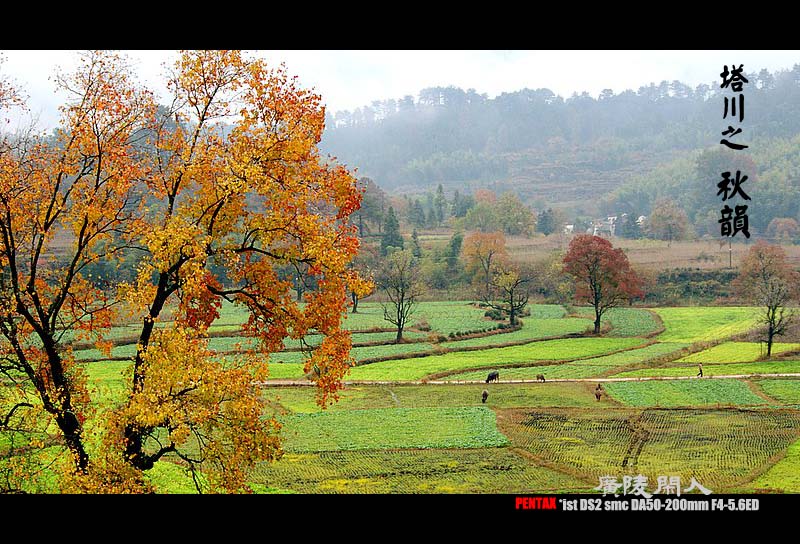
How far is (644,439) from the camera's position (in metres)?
10.2

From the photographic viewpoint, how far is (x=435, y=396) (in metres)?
12.9

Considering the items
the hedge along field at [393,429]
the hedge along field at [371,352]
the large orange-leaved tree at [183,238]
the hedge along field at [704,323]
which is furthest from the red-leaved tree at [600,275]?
the large orange-leaved tree at [183,238]

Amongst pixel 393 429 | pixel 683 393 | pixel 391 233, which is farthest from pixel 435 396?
pixel 391 233

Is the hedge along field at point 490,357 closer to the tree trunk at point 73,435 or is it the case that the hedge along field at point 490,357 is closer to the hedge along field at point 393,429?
the hedge along field at point 393,429

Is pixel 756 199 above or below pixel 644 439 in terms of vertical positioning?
above

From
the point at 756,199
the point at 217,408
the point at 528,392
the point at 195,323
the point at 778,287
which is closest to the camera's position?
the point at 217,408

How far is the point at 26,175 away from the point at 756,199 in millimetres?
20483

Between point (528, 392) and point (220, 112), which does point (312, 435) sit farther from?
point (220, 112)

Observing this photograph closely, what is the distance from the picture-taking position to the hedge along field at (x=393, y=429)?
10.1 metres

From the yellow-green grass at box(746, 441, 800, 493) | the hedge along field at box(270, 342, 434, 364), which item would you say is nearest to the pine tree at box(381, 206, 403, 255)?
the hedge along field at box(270, 342, 434, 364)

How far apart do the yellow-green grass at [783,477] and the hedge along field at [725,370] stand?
5.23 meters

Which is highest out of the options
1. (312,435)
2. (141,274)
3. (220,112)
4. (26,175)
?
(220,112)

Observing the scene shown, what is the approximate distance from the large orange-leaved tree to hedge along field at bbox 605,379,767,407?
7.90 metres
